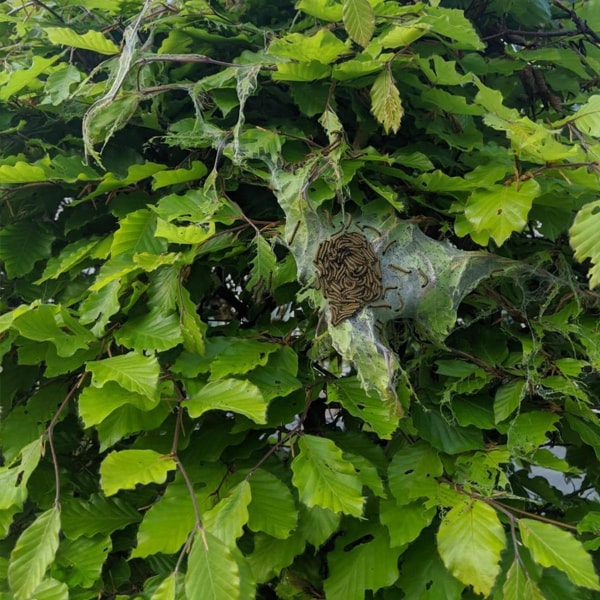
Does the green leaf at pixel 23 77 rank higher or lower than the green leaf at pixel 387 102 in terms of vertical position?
lower

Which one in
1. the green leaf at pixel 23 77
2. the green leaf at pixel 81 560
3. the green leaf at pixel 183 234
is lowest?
the green leaf at pixel 81 560

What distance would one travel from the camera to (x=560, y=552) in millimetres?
536

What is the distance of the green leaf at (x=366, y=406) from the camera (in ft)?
1.96

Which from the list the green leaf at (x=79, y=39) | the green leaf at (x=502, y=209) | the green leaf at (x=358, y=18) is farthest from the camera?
the green leaf at (x=79, y=39)

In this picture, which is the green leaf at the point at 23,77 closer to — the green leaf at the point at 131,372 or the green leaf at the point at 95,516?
the green leaf at the point at 131,372

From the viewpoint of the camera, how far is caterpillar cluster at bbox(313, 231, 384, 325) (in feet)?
1.98

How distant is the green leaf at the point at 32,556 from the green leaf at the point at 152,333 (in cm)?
22

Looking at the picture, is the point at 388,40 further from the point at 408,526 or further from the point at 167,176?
the point at 408,526

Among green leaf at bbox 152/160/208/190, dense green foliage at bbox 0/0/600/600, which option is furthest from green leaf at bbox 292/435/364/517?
green leaf at bbox 152/160/208/190

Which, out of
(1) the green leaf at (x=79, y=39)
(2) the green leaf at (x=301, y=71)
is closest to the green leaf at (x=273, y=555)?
(2) the green leaf at (x=301, y=71)

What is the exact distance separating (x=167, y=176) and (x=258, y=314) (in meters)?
0.24

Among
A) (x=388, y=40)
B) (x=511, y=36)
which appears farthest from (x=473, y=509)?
(x=511, y=36)

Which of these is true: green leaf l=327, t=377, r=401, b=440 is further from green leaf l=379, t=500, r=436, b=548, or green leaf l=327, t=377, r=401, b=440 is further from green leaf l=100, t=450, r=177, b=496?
green leaf l=100, t=450, r=177, b=496

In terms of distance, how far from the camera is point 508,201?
1.87 ft
